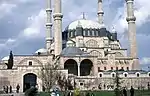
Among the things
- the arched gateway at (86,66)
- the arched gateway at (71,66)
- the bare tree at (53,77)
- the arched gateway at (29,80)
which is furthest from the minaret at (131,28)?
the arched gateway at (29,80)

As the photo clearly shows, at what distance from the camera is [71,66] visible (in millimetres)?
49656

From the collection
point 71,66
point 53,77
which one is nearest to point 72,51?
point 71,66

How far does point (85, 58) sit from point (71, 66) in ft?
7.74

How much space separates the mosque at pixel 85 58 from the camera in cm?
4375

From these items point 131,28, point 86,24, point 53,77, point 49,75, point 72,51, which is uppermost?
point 86,24

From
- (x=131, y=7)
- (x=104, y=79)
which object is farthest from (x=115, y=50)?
(x=104, y=79)

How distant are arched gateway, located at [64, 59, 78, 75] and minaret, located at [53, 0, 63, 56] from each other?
7.82ft

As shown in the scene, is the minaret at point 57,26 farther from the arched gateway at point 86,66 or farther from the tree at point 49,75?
the tree at point 49,75

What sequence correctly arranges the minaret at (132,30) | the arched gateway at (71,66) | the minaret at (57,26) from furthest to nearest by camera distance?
the minaret at (132,30)
the arched gateway at (71,66)
the minaret at (57,26)

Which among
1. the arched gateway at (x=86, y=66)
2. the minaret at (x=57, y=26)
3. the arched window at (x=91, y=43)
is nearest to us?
the minaret at (x=57, y=26)

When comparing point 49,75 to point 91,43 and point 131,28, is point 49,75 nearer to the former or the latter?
point 131,28

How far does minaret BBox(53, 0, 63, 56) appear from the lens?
46.9 m

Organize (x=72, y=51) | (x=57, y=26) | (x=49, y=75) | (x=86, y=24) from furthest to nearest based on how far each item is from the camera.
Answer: (x=86, y=24)
(x=72, y=51)
(x=57, y=26)
(x=49, y=75)

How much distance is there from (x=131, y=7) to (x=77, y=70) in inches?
434
